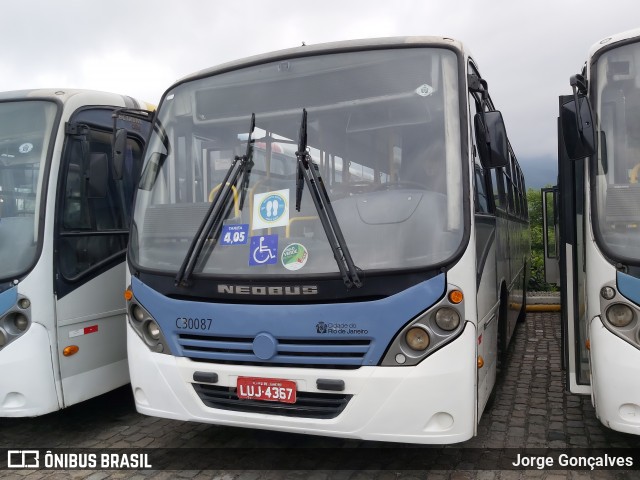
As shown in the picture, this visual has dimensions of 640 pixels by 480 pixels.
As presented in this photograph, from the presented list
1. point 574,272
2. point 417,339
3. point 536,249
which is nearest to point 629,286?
point 574,272

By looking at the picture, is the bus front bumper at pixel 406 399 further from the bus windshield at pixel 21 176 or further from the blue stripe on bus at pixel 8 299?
the bus windshield at pixel 21 176

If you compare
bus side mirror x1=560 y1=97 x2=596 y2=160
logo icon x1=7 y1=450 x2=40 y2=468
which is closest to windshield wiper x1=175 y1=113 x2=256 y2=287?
logo icon x1=7 y1=450 x2=40 y2=468

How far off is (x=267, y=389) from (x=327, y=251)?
98 cm

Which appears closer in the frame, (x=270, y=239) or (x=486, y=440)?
(x=270, y=239)

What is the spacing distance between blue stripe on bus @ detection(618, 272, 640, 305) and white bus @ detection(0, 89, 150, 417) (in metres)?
3.61

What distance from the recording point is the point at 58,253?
4.92 meters

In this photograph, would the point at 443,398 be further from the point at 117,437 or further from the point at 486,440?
the point at 117,437

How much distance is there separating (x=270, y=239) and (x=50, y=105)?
7.99ft

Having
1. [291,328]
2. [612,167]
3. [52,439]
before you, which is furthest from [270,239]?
[52,439]

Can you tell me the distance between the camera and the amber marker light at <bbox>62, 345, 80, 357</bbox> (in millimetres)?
4941

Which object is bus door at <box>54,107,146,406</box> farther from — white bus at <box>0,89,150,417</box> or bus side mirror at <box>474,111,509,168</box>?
bus side mirror at <box>474,111,509,168</box>

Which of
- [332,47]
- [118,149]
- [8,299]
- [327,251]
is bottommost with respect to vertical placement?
[8,299]

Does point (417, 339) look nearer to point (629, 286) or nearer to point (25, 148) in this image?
point (629, 286)

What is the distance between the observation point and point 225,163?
437 centimetres
